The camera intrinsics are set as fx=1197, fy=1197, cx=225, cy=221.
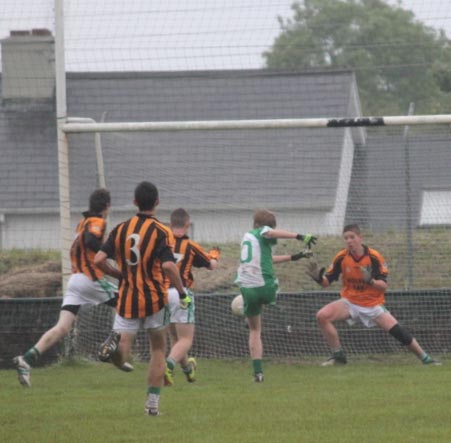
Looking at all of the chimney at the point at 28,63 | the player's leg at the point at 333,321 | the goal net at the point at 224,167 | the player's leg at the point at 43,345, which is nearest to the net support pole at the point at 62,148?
the goal net at the point at 224,167

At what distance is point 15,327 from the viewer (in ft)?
42.9

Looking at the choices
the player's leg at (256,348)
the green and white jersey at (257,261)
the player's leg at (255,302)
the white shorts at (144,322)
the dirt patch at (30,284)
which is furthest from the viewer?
the dirt patch at (30,284)

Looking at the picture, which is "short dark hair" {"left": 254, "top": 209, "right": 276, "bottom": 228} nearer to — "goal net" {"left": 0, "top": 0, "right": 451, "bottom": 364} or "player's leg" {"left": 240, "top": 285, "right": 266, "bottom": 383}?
"player's leg" {"left": 240, "top": 285, "right": 266, "bottom": 383}

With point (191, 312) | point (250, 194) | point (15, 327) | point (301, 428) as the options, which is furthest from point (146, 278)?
point (250, 194)

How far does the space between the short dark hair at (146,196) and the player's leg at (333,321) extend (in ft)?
15.2

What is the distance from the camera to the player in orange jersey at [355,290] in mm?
12617

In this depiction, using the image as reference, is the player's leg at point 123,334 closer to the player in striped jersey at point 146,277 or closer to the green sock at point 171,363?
the player in striped jersey at point 146,277

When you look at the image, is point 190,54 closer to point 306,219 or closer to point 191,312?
point 306,219

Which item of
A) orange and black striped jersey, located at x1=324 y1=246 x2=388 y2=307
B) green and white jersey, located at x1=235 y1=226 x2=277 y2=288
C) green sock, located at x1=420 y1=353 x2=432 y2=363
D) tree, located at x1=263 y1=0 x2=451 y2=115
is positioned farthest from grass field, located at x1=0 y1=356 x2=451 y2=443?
tree, located at x1=263 y1=0 x2=451 y2=115

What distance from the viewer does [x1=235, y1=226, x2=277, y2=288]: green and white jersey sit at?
11.7 meters

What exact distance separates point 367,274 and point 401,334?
73cm

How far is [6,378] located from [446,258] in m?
Result: 5.42

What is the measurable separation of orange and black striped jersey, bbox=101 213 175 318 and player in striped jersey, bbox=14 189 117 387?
2450 mm

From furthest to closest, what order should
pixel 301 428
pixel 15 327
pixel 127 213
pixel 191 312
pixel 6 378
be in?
pixel 127 213 < pixel 15 327 < pixel 6 378 < pixel 191 312 < pixel 301 428
